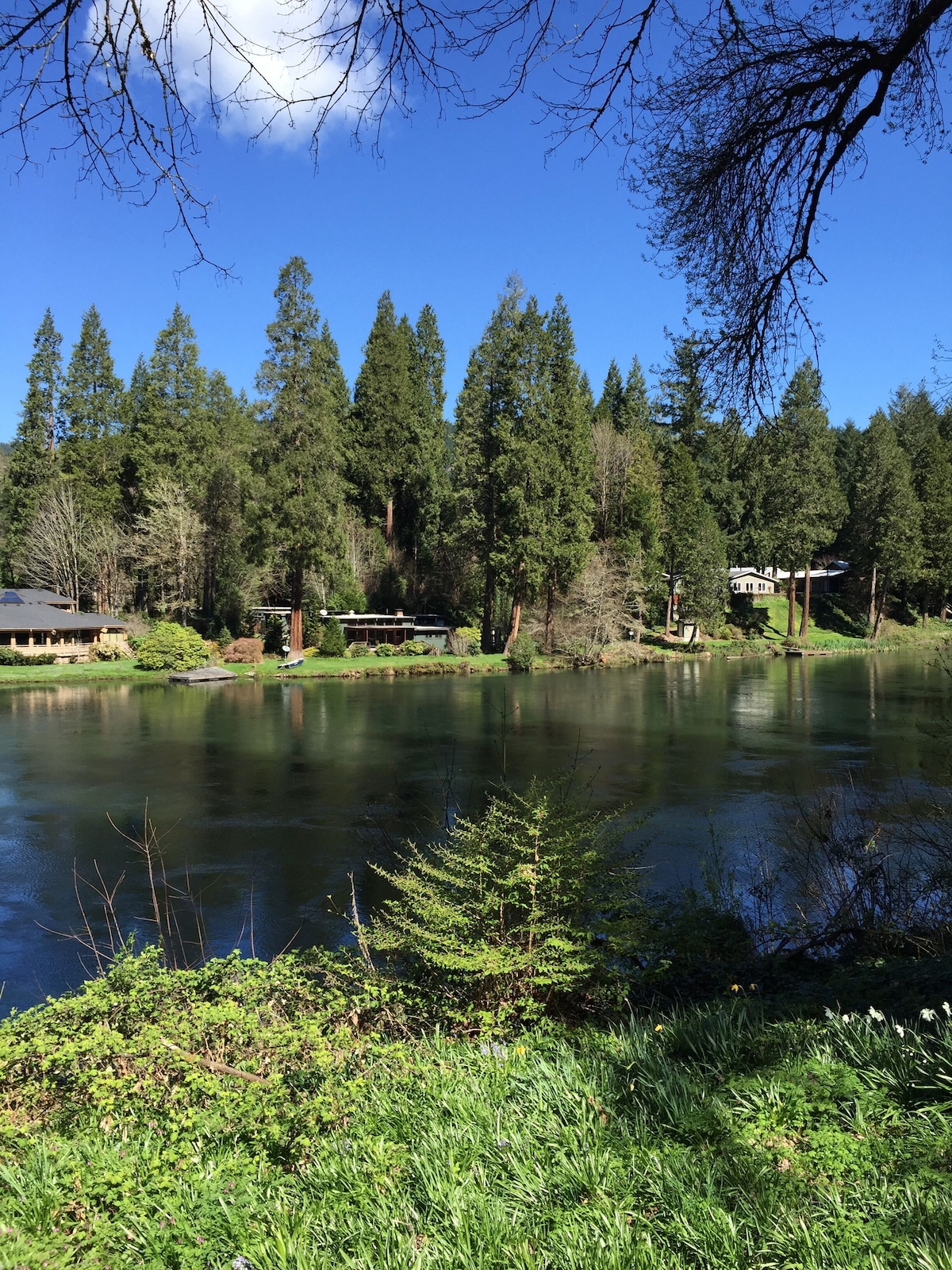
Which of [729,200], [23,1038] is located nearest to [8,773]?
[23,1038]

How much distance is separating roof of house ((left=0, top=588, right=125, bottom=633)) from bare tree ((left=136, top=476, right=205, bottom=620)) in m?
3.51

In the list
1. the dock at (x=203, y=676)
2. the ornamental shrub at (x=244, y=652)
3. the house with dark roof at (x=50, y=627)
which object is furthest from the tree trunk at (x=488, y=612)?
the house with dark roof at (x=50, y=627)

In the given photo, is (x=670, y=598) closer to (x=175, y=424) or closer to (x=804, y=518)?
(x=804, y=518)

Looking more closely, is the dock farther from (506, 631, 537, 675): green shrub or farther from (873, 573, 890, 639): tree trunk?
(873, 573, 890, 639): tree trunk

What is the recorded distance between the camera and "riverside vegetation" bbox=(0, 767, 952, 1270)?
242 centimetres

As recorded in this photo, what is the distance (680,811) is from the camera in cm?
1288

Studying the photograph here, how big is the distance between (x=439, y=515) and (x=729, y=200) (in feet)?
152

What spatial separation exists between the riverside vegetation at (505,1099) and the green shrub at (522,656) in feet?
103

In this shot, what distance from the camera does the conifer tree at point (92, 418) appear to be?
4656 cm

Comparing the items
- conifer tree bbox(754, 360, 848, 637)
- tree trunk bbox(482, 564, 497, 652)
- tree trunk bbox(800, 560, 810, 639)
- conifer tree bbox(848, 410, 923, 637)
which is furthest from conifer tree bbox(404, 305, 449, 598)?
conifer tree bbox(848, 410, 923, 637)

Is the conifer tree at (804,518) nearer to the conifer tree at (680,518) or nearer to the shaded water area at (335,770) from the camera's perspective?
the conifer tree at (680,518)

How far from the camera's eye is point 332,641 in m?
39.3

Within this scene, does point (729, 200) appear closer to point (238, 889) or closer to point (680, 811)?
point (238, 889)

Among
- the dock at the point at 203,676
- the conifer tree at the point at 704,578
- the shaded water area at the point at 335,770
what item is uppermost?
the conifer tree at the point at 704,578
